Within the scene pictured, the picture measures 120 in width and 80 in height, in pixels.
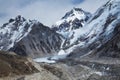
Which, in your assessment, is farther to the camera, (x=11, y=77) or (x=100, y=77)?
(x=100, y=77)

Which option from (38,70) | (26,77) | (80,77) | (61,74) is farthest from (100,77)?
(26,77)

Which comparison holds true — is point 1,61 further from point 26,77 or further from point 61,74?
point 61,74

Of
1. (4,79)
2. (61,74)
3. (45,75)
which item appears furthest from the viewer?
(61,74)

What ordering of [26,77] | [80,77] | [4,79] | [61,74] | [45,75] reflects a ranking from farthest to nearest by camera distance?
1. [80,77]
2. [61,74]
3. [45,75]
4. [26,77]
5. [4,79]

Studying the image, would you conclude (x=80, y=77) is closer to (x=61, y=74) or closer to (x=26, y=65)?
(x=61, y=74)

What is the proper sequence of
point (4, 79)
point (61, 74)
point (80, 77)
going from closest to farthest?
point (4, 79) → point (61, 74) → point (80, 77)

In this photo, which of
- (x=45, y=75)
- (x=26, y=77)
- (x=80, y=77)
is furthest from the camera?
(x=80, y=77)

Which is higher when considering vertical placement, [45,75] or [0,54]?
[0,54]

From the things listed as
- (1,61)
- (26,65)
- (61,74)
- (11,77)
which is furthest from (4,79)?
(61,74)

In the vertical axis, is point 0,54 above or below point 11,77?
above
